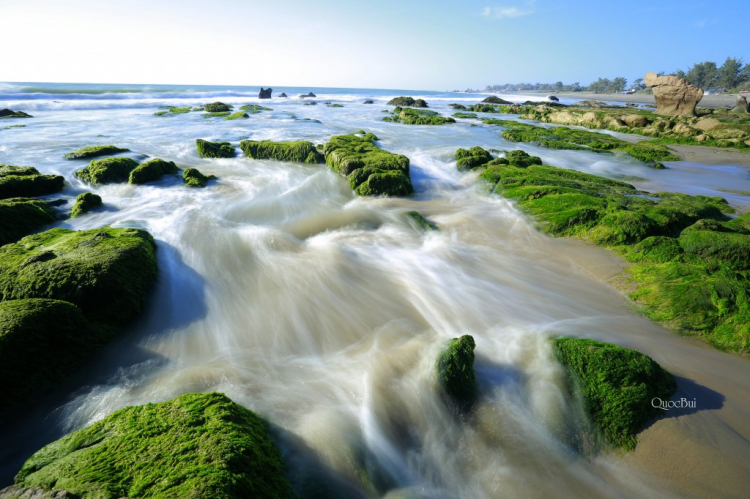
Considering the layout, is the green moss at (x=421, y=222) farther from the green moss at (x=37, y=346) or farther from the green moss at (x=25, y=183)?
the green moss at (x=25, y=183)

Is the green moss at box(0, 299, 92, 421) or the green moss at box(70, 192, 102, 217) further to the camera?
the green moss at box(70, 192, 102, 217)

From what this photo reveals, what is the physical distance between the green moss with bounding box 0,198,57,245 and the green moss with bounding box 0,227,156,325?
2.89 ft

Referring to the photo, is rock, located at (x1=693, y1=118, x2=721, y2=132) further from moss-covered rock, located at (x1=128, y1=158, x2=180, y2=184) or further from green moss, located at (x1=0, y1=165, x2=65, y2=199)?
green moss, located at (x1=0, y1=165, x2=65, y2=199)

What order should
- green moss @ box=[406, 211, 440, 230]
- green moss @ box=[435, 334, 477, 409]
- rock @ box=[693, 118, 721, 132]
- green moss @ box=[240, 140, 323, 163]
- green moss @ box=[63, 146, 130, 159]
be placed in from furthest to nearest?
rock @ box=[693, 118, 721, 132] < green moss @ box=[240, 140, 323, 163] < green moss @ box=[63, 146, 130, 159] < green moss @ box=[406, 211, 440, 230] < green moss @ box=[435, 334, 477, 409]

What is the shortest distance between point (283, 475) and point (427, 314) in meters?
2.80

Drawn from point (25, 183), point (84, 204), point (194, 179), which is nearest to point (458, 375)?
point (84, 204)

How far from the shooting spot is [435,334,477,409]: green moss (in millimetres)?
3238

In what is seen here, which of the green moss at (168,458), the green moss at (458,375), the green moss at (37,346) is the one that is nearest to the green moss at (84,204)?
the green moss at (37,346)

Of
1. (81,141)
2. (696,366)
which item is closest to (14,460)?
(696,366)

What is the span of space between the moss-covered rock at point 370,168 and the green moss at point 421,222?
5.86 feet

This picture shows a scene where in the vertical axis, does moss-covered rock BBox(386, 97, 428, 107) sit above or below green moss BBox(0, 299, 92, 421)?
above

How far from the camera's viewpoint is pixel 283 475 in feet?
7.68

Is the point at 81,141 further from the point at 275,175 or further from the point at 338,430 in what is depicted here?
the point at 338,430

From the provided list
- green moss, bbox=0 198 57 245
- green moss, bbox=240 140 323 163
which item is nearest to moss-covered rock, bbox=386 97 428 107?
green moss, bbox=240 140 323 163
